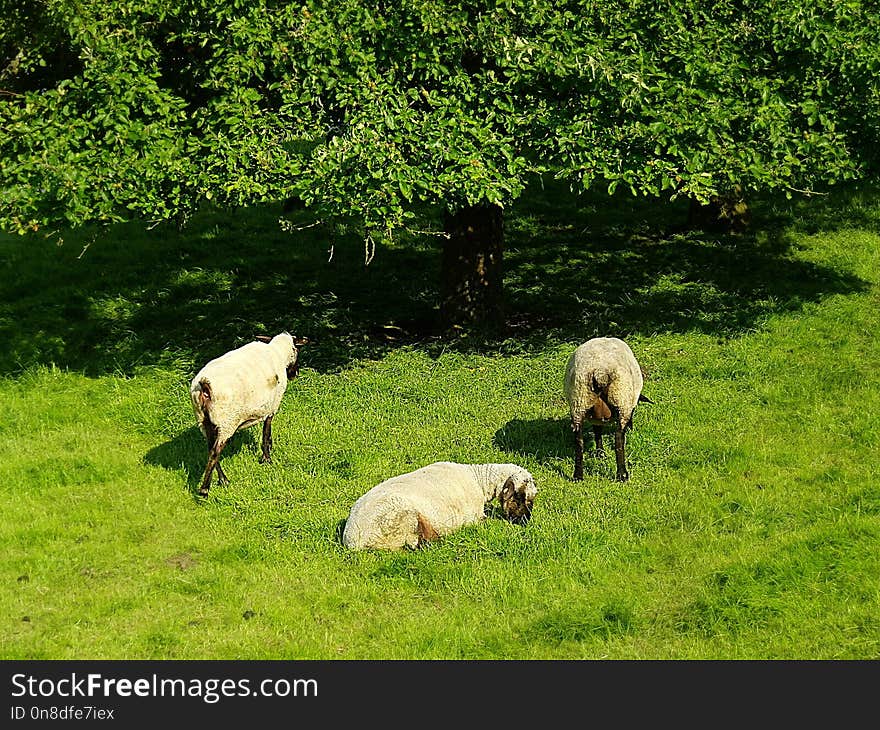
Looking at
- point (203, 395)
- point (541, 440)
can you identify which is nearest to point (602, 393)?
point (541, 440)

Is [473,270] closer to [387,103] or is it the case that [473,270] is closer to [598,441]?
[387,103]

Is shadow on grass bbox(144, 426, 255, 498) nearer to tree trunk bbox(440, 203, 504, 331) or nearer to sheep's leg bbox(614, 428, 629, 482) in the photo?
sheep's leg bbox(614, 428, 629, 482)

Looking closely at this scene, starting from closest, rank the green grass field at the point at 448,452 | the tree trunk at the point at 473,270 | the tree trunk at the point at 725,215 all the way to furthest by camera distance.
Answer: the green grass field at the point at 448,452 → the tree trunk at the point at 473,270 → the tree trunk at the point at 725,215

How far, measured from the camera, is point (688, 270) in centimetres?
2209

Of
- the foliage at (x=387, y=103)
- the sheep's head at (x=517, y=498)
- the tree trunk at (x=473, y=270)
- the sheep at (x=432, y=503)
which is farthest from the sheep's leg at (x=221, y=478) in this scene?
the tree trunk at (x=473, y=270)

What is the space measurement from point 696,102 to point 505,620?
950 centimetres

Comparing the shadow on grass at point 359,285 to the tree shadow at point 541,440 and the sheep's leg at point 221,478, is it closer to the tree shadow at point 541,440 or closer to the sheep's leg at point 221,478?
the tree shadow at point 541,440

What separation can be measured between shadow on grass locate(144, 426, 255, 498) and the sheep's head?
3.68 m

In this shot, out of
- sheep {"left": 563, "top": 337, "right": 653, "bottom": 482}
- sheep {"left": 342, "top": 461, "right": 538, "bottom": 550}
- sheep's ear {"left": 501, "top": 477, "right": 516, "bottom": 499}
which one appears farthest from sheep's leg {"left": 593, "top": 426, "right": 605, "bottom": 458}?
sheep's ear {"left": 501, "top": 477, "right": 516, "bottom": 499}

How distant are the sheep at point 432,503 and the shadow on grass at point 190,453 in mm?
2835

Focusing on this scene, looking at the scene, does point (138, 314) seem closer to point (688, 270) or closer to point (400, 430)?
point (400, 430)

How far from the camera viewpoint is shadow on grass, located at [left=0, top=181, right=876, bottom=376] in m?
19.2

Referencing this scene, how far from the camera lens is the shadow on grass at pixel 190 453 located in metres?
13.6

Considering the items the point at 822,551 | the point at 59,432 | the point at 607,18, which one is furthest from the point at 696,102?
the point at 59,432
